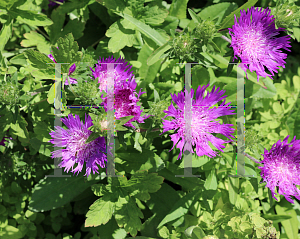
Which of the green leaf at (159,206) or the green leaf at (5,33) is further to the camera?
the green leaf at (159,206)

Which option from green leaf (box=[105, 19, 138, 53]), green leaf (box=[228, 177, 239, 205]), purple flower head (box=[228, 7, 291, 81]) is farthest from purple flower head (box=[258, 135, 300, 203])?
green leaf (box=[105, 19, 138, 53])

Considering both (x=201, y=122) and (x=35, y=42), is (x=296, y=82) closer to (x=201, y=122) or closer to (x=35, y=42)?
(x=201, y=122)

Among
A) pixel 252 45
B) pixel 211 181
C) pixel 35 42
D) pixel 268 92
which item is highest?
pixel 35 42

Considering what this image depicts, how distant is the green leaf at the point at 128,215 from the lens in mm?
2150

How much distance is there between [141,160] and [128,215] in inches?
18.4

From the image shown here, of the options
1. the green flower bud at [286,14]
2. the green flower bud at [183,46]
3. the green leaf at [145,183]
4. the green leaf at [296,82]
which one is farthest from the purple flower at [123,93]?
A: the green leaf at [296,82]

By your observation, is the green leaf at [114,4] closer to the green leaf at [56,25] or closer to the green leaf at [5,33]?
Result: the green leaf at [56,25]

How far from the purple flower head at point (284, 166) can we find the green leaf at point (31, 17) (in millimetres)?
2236

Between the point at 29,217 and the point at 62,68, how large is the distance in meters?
1.73

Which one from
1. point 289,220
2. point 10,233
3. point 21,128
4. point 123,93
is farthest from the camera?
point 289,220

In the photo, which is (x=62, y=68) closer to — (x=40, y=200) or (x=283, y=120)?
(x=40, y=200)

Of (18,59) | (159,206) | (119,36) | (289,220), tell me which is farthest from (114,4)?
(289,220)

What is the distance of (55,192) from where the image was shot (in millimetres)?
2461

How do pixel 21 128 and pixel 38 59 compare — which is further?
pixel 21 128
